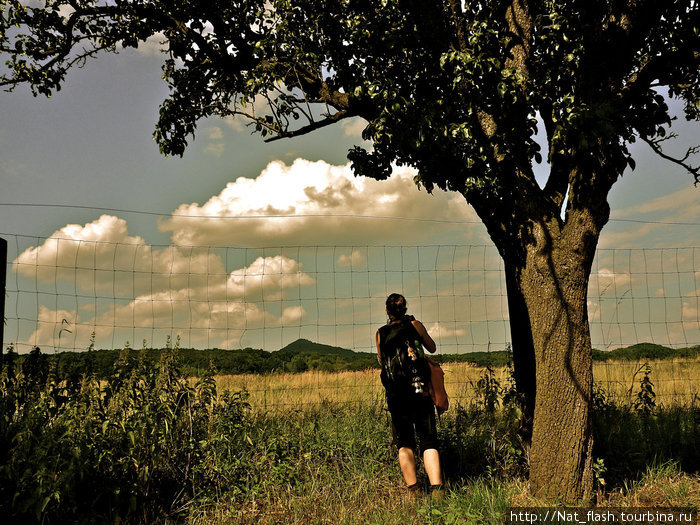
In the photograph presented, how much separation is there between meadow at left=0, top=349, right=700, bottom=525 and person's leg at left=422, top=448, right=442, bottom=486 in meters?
0.17

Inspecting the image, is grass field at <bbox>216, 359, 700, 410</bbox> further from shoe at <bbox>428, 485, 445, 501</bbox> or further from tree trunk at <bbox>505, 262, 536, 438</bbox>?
shoe at <bbox>428, 485, 445, 501</bbox>

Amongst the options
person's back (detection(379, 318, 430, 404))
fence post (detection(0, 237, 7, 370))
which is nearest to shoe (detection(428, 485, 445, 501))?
person's back (detection(379, 318, 430, 404))

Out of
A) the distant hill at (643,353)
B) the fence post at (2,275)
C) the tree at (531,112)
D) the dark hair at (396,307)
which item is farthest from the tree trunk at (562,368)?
the distant hill at (643,353)

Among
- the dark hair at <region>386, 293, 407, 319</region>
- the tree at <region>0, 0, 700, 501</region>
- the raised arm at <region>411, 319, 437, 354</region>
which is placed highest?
the tree at <region>0, 0, 700, 501</region>

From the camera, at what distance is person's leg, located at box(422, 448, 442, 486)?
511 cm

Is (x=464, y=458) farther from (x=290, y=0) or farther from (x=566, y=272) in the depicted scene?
(x=290, y=0)

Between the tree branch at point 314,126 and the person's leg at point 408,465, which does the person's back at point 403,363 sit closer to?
the person's leg at point 408,465

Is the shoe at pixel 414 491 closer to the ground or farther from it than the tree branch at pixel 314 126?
closer to the ground

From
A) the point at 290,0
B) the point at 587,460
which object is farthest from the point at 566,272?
the point at 290,0

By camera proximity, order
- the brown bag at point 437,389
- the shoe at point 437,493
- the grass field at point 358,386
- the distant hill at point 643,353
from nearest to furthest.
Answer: the shoe at point 437,493
the brown bag at point 437,389
the grass field at point 358,386
the distant hill at point 643,353

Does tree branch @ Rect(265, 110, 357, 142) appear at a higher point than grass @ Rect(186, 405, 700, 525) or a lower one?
higher

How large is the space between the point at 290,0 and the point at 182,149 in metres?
2.92

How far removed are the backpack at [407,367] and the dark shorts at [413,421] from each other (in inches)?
4.4

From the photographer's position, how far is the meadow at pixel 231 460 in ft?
15.0
